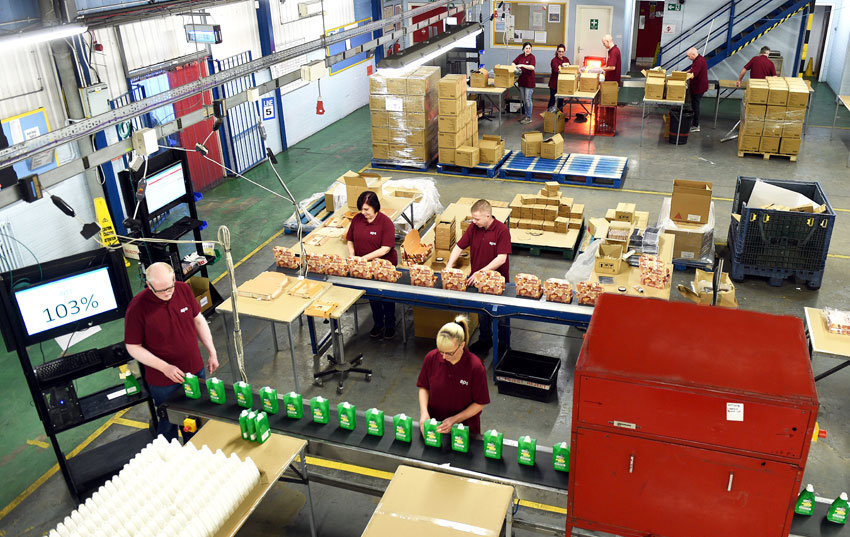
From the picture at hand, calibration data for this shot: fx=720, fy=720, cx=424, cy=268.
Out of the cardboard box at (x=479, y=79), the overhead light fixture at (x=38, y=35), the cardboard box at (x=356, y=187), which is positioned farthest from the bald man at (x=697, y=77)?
the overhead light fixture at (x=38, y=35)

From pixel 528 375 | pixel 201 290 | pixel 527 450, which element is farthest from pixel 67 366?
pixel 528 375

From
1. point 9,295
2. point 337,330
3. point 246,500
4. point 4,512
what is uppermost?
point 9,295

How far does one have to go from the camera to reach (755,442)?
3.20 meters

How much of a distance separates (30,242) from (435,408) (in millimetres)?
6464

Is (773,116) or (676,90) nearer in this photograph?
(773,116)

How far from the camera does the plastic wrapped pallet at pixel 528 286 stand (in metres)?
7.07

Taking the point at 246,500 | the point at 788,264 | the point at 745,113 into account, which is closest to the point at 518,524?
the point at 246,500

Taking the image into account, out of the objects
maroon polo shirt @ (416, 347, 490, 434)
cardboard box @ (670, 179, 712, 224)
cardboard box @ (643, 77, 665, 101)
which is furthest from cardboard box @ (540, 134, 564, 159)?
maroon polo shirt @ (416, 347, 490, 434)

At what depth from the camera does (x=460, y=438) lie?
4.68 meters

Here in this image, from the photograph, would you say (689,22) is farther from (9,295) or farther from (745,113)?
(9,295)

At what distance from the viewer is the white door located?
1839cm

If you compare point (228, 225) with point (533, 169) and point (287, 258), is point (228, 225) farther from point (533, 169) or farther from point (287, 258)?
point (533, 169)

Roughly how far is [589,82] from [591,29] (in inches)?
204

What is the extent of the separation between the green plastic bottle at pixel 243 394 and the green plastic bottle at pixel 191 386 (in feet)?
1.16
